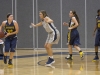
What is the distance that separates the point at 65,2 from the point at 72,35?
18.5 feet

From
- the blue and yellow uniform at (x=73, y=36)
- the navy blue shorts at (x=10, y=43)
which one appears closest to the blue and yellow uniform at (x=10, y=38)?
the navy blue shorts at (x=10, y=43)

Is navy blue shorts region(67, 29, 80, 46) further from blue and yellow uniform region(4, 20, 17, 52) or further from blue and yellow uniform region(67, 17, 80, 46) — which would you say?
blue and yellow uniform region(4, 20, 17, 52)

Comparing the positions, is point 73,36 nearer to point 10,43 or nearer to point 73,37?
point 73,37

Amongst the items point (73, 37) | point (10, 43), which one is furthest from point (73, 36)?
point (10, 43)

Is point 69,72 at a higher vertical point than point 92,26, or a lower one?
lower

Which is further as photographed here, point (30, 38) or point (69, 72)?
point (30, 38)

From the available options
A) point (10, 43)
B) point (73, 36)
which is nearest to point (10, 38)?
point (10, 43)

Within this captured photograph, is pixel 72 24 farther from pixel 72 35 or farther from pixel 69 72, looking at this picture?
pixel 69 72

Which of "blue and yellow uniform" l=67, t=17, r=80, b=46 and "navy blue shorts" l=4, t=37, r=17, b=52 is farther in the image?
"blue and yellow uniform" l=67, t=17, r=80, b=46

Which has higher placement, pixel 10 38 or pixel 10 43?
pixel 10 38

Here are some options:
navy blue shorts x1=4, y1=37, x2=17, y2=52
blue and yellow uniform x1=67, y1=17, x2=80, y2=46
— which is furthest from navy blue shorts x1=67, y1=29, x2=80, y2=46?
navy blue shorts x1=4, y1=37, x2=17, y2=52

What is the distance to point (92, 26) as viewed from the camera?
15586 mm

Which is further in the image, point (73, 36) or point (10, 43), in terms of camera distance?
point (73, 36)

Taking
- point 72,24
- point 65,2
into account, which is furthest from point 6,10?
point 72,24
